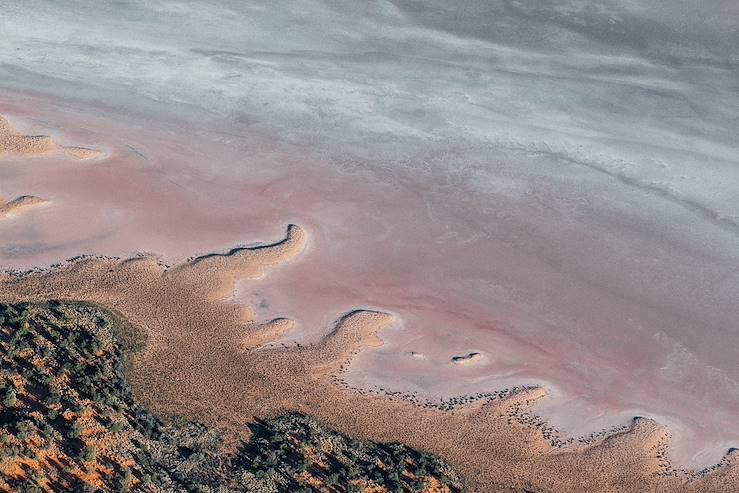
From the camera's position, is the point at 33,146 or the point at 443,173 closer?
the point at 33,146

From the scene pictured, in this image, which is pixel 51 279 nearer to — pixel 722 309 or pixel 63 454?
pixel 63 454

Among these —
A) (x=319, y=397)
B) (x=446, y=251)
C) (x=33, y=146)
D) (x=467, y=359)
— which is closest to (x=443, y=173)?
(x=446, y=251)

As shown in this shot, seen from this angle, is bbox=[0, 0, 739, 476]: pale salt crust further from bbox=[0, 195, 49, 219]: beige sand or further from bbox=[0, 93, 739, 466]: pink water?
bbox=[0, 195, 49, 219]: beige sand

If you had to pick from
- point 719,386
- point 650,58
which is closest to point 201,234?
point 719,386

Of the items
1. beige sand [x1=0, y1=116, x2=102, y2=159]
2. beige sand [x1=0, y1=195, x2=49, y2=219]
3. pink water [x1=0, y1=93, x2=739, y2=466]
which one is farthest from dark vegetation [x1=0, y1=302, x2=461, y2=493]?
beige sand [x1=0, y1=116, x2=102, y2=159]

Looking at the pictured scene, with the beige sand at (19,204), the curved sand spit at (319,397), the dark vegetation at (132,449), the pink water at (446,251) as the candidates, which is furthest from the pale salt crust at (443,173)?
the dark vegetation at (132,449)

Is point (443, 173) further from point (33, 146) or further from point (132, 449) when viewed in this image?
point (132, 449)
